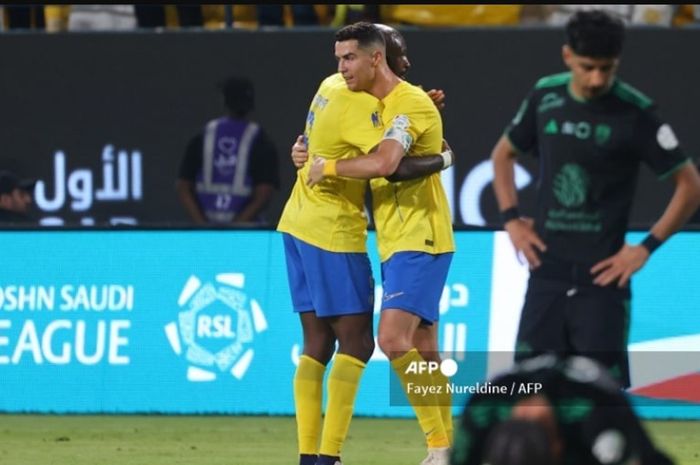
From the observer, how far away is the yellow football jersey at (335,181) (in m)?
9.09

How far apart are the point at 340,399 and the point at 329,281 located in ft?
1.97

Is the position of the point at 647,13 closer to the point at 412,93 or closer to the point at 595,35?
the point at 412,93

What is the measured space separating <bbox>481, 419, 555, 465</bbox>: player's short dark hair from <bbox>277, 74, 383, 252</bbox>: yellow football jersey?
4.70 m

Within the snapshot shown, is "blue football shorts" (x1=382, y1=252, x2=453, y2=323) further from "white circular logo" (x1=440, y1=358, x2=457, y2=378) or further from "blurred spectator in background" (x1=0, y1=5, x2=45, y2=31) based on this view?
"blurred spectator in background" (x1=0, y1=5, x2=45, y2=31)

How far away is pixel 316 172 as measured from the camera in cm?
888

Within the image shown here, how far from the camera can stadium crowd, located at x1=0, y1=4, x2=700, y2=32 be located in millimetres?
14562

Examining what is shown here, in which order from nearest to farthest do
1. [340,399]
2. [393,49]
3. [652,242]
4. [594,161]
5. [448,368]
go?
[594,161]
[652,242]
[340,399]
[393,49]
[448,368]

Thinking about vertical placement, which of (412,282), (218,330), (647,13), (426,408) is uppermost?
(647,13)

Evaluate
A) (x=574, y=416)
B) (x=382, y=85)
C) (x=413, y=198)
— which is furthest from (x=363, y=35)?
(x=574, y=416)

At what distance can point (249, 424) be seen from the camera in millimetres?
12086

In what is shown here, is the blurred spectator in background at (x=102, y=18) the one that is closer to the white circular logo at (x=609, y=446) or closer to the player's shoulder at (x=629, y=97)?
the player's shoulder at (x=629, y=97)

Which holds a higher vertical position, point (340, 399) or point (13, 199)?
point (13, 199)

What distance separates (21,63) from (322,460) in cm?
705

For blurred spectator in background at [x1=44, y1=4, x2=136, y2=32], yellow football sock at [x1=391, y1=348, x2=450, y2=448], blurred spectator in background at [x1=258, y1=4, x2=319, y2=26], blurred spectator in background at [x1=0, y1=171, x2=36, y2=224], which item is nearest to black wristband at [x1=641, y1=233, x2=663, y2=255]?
yellow football sock at [x1=391, y1=348, x2=450, y2=448]
